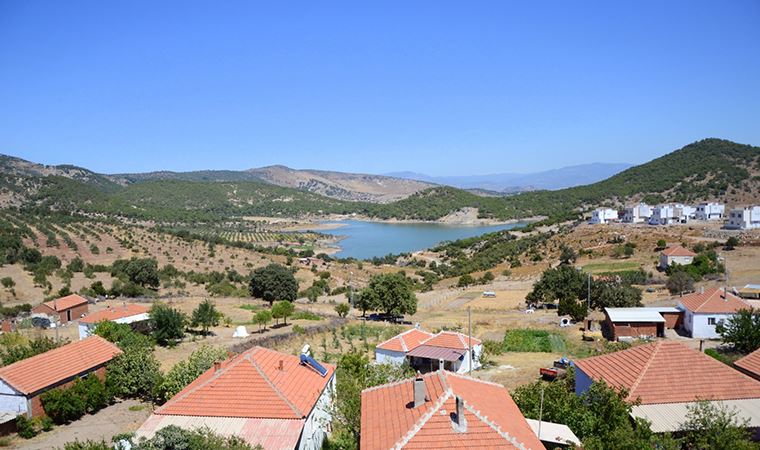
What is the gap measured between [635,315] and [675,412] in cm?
1468

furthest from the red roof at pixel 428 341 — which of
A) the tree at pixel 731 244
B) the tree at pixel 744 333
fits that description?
the tree at pixel 731 244

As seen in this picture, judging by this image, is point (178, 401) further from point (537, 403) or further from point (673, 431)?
point (673, 431)

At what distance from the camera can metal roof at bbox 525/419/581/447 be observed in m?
10.2

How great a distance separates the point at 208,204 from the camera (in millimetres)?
165000


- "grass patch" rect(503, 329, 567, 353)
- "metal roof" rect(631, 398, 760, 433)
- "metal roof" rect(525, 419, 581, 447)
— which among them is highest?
"metal roof" rect(525, 419, 581, 447)

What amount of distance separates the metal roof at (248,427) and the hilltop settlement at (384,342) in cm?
5

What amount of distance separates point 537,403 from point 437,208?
144658 millimetres

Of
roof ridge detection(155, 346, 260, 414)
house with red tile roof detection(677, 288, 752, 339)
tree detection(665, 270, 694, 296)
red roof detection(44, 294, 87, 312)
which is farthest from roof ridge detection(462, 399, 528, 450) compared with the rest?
tree detection(665, 270, 694, 296)

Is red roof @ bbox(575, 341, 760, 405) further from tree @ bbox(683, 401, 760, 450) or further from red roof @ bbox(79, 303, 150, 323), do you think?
red roof @ bbox(79, 303, 150, 323)

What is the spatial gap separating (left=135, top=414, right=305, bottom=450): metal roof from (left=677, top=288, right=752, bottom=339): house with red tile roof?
22130 millimetres

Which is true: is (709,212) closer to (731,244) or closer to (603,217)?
(603,217)

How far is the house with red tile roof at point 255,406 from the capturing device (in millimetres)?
10766

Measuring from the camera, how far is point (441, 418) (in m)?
9.30

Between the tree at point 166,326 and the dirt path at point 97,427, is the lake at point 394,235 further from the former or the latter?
the dirt path at point 97,427
